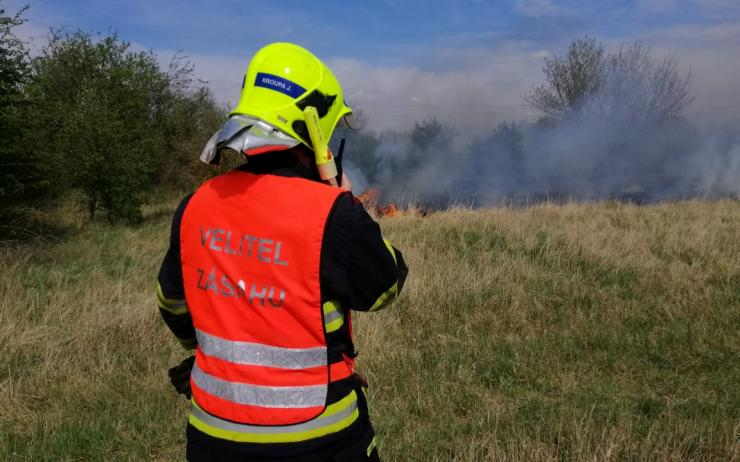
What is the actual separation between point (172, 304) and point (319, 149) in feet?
2.41

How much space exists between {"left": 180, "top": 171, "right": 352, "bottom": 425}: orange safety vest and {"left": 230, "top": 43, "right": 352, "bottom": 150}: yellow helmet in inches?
7.6

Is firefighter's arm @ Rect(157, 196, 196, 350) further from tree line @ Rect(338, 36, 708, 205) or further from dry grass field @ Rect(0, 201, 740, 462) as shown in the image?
tree line @ Rect(338, 36, 708, 205)

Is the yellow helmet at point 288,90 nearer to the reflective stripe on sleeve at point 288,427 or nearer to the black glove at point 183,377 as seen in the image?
the reflective stripe on sleeve at point 288,427

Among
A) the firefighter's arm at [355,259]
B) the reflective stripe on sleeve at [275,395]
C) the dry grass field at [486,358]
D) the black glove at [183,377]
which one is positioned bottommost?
the dry grass field at [486,358]

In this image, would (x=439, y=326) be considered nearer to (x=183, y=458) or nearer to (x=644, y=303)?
(x=644, y=303)

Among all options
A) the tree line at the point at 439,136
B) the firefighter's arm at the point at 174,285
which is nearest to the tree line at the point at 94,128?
the tree line at the point at 439,136

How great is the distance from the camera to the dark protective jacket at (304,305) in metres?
1.52

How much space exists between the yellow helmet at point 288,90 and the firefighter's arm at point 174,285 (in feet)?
1.32

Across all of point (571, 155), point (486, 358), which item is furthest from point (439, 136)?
point (486, 358)

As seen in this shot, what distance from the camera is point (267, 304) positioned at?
1.54m

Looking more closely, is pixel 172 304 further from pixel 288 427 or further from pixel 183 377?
pixel 288 427

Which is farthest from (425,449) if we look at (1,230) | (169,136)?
(169,136)

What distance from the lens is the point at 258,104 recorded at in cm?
170

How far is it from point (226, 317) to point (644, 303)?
16.9 ft
